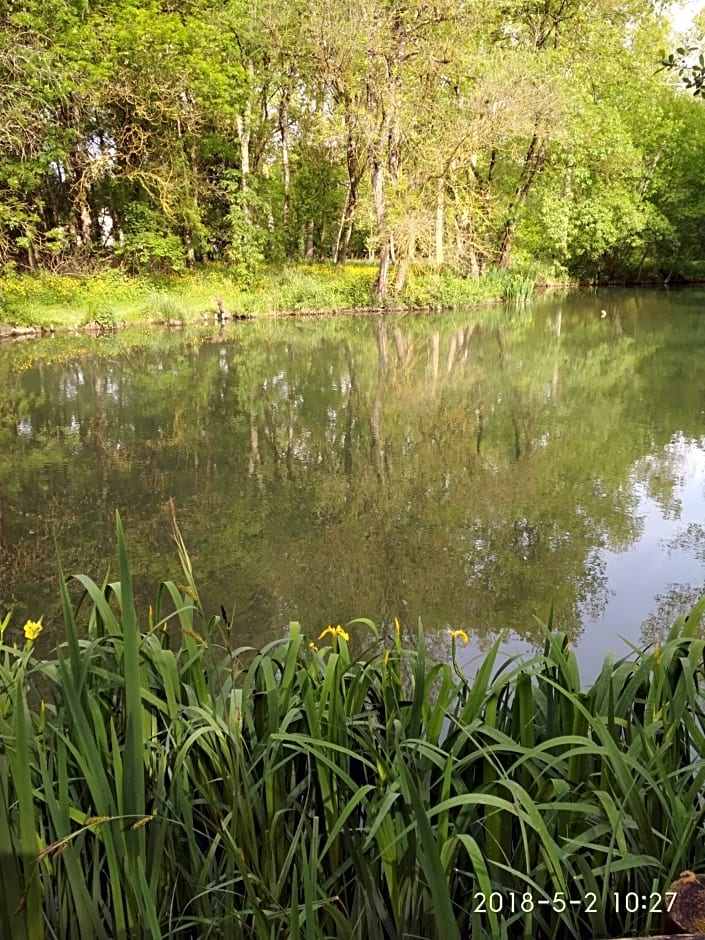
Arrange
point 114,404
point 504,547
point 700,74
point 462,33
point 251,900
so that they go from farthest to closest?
point 462,33
point 114,404
point 504,547
point 700,74
point 251,900

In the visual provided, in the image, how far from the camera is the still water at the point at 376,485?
3.61 m

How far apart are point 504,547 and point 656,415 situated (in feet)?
13.0

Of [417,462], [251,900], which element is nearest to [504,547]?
[417,462]

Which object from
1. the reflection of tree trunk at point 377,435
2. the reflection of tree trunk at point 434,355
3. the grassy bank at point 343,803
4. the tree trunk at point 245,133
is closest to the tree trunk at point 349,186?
the tree trunk at point 245,133

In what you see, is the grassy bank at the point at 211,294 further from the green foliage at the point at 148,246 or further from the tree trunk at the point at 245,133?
the tree trunk at the point at 245,133

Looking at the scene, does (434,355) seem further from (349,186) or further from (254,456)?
(349,186)

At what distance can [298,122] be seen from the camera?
20484mm

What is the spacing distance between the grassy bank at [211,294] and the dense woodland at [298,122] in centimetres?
59

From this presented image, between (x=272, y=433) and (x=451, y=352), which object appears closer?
(x=272, y=433)

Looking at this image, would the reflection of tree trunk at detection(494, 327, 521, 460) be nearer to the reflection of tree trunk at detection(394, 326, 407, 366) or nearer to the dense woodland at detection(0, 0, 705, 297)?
the reflection of tree trunk at detection(394, 326, 407, 366)

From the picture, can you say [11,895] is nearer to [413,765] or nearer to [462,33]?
[413,765]

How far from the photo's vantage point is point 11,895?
111 centimetres

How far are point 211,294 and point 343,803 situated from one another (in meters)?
16.2
